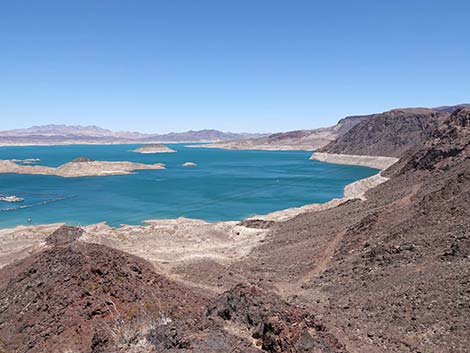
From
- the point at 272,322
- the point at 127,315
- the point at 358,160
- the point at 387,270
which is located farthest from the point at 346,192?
the point at 358,160

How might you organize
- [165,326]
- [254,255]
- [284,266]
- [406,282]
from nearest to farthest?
[165,326] < [406,282] < [284,266] < [254,255]

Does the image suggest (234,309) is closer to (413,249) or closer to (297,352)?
(297,352)

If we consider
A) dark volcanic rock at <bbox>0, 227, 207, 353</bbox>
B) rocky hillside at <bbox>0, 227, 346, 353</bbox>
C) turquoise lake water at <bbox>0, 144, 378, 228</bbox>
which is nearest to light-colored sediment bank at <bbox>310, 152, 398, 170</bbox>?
turquoise lake water at <bbox>0, 144, 378, 228</bbox>

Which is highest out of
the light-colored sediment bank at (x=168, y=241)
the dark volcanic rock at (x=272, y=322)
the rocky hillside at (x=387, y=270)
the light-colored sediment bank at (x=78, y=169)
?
the dark volcanic rock at (x=272, y=322)

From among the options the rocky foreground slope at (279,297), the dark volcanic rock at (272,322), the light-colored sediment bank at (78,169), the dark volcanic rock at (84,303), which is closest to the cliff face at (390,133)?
the light-colored sediment bank at (78,169)

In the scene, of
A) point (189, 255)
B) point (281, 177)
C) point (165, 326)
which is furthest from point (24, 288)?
point (281, 177)

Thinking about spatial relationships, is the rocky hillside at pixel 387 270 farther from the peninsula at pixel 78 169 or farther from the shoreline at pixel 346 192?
the peninsula at pixel 78 169
